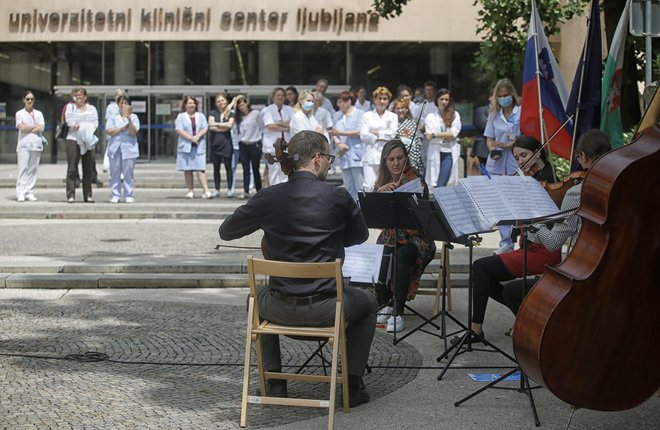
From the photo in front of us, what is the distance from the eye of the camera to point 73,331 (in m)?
8.13

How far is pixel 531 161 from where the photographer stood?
806 cm

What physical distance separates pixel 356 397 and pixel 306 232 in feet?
3.43

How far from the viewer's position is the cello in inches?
184

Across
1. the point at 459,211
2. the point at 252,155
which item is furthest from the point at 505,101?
the point at 252,155

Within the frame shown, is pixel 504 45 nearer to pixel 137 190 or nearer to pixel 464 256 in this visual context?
pixel 464 256

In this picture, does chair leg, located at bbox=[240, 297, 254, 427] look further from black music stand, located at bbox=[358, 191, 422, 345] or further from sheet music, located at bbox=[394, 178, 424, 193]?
sheet music, located at bbox=[394, 178, 424, 193]

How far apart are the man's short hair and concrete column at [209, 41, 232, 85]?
2337 centimetres

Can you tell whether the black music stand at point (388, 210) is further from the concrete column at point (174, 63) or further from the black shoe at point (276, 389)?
the concrete column at point (174, 63)

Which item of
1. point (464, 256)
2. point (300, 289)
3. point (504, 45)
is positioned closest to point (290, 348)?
point (300, 289)

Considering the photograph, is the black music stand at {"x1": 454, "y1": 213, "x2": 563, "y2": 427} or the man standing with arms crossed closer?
the black music stand at {"x1": 454, "y1": 213, "x2": 563, "y2": 427}

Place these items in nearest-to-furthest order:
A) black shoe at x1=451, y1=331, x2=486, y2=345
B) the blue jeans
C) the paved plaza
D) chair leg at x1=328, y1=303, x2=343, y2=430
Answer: chair leg at x1=328, y1=303, x2=343, y2=430 < the paved plaza < black shoe at x1=451, y1=331, x2=486, y2=345 < the blue jeans

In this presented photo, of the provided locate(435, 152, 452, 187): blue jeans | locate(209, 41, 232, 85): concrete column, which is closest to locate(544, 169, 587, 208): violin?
locate(435, 152, 452, 187): blue jeans

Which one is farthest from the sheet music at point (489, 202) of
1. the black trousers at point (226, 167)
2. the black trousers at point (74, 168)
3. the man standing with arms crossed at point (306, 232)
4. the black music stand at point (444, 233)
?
the black trousers at point (226, 167)

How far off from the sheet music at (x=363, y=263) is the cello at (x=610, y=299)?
2620 mm
